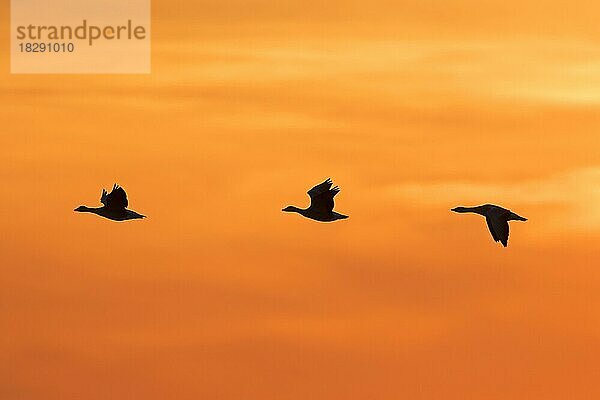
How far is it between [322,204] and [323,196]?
29.0 inches

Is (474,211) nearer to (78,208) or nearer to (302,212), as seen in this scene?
(302,212)

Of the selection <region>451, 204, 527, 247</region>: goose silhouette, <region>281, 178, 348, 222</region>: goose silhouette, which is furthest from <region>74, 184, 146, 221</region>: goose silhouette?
<region>451, 204, 527, 247</region>: goose silhouette

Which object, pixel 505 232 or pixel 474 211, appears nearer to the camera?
pixel 505 232

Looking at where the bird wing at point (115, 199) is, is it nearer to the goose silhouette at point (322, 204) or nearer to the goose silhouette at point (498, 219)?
the goose silhouette at point (322, 204)

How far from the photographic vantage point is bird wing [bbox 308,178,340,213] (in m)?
88.8

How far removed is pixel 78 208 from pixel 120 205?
549 centimetres

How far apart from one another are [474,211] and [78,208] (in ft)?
45.9

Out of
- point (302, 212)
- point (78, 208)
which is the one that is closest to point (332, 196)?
point (302, 212)

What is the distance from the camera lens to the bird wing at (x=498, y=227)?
85125 millimetres

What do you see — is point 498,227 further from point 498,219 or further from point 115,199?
point 115,199

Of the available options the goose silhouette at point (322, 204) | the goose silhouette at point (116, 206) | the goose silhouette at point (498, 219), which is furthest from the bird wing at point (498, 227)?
the goose silhouette at point (116, 206)

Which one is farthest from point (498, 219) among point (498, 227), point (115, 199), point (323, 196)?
point (115, 199)

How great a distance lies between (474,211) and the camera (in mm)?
91812

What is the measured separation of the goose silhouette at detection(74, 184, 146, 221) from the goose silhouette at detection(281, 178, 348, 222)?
18.1ft
